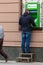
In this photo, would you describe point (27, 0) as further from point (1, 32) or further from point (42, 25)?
point (1, 32)

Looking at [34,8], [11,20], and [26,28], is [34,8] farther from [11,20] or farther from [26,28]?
[11,20]

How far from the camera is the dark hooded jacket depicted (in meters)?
12.6

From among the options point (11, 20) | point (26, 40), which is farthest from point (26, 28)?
point (11, 20)

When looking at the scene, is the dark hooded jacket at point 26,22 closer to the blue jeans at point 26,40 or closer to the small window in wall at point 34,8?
the blue jeans at point 26,40

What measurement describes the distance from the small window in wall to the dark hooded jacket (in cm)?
34

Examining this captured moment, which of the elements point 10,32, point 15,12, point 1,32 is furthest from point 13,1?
point 1,32

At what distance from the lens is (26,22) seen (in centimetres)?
1260

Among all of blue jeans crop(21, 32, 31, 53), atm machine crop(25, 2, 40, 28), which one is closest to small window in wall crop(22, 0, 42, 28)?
atm machine crop(25, 2, 40, 28)

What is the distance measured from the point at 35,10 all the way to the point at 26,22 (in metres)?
0.65

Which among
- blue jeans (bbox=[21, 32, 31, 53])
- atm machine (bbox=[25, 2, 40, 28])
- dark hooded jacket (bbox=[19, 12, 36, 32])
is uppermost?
atm machine (bbox=[25, 2, 40, 28])

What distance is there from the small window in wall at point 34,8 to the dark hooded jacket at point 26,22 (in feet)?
1.11

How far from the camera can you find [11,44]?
42.5 ft

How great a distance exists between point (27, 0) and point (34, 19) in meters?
0.81

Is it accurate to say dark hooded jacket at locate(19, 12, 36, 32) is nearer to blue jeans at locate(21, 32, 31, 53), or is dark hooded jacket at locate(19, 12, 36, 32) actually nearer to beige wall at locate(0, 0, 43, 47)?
blue jeans at locate(21, 32, 31, 53)
